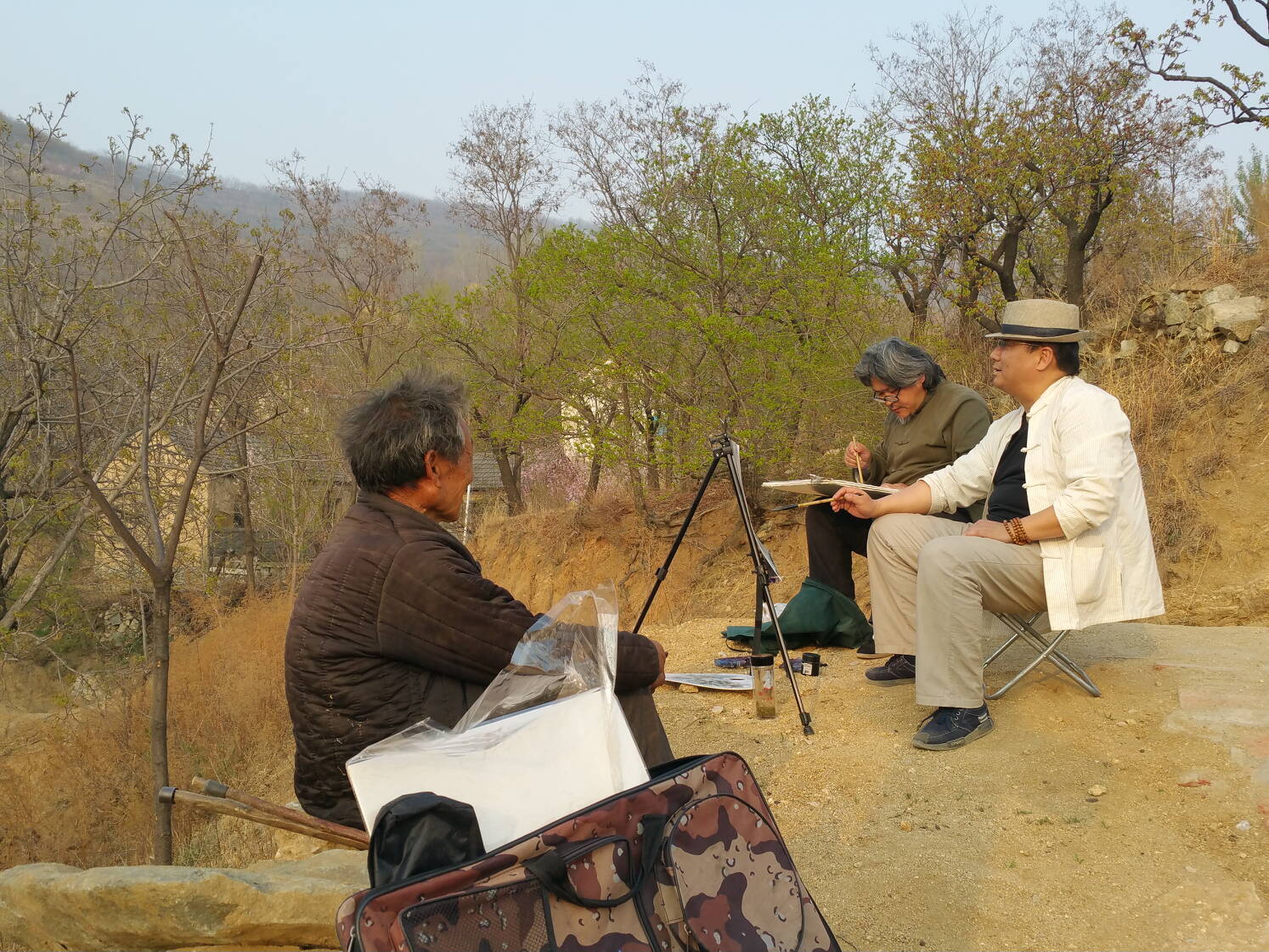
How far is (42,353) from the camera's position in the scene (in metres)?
7.47

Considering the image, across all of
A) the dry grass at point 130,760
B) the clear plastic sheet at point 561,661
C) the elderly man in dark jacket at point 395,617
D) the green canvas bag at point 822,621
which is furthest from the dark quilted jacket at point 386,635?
the dry grass at point 130,760

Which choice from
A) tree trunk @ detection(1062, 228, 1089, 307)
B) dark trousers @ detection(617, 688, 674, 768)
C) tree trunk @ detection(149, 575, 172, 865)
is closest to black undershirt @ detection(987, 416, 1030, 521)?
dark trousers @ detection(617, 688, 674, 768)

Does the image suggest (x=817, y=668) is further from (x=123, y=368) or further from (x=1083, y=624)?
(x=123, y=368)

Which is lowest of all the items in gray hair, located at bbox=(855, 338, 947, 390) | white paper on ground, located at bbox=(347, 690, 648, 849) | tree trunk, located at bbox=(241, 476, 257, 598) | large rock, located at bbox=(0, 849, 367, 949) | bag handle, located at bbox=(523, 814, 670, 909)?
tree trunk, located at bbox=(241, 476, 257, 598)

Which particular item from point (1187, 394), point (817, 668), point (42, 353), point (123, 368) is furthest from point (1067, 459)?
point (123, 368)

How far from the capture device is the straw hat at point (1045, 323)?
361 centimetres

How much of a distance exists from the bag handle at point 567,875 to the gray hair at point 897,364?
11.3 ft

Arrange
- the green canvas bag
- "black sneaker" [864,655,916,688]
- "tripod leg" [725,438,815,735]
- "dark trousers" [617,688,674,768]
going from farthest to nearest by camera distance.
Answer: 1. the green canvas bag
2. "black sneaker" [864,655,916,688]
3. "tripod leg" [725,438,815,735]
4. "dark trousers" [617,688,674,768]

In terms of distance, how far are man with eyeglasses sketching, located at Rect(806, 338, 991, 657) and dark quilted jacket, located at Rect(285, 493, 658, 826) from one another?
2.59 metres

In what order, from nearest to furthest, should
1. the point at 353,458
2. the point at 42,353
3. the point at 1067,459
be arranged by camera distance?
1. the point at 353,458
2. the point at 1067,459
3. the point at 42,353

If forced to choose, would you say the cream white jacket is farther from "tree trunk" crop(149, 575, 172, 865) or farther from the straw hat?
"tree trunk" crop(149, 575, 172, 865)

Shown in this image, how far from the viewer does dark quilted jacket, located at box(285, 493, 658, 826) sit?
2.34 meters

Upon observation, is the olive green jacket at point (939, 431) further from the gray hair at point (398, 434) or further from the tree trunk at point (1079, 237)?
the tree trunk at point (1079, 237)

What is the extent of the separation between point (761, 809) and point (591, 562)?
10445 millimetres
